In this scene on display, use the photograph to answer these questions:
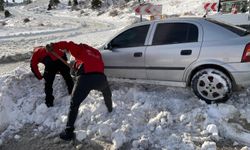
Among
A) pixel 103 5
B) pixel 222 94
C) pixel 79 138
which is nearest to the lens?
pixel 79 138

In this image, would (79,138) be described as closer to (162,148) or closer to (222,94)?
(162,148)

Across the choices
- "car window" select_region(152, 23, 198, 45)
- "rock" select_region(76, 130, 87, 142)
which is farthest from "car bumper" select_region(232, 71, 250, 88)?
"rock" select_region(76, 130, 87, 142)

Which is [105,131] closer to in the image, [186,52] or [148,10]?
[186,52]

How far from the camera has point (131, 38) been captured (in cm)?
735

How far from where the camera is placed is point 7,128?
6484 millimetres

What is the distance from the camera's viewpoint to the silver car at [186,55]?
6.33 meters

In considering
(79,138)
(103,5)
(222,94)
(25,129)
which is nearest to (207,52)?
(222,94)

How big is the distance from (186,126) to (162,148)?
2.36ft

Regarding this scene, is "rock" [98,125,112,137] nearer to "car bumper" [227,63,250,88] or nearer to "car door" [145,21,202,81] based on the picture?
"car door" [145,21,202,81]

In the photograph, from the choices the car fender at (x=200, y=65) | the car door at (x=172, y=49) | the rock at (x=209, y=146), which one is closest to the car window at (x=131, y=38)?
the car door at (x=172, y=49)

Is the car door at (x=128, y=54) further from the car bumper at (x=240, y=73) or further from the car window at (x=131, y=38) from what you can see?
the car bumper at (x=240, y=73)

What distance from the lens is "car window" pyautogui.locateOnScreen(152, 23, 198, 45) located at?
6746 mm

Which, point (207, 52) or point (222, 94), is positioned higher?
point (207, 52)

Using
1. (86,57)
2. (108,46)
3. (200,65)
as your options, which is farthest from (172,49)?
(86,57)
